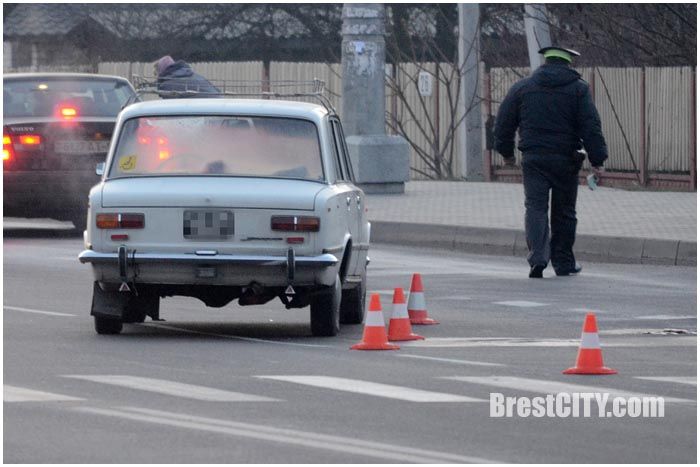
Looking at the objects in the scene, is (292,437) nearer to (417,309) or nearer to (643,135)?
(417,309)

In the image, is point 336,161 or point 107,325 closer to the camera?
point 107,325

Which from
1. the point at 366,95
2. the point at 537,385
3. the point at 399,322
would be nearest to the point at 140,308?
the point at 399,322

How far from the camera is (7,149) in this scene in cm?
1894

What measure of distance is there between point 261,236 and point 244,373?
4.93ft

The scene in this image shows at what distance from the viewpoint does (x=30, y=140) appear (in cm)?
1891

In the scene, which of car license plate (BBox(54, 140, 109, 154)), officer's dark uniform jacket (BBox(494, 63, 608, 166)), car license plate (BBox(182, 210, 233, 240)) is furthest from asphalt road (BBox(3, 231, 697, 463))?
car license plate (BBox(54, 140, 109, 154))

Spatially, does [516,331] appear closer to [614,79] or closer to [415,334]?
[415,334]

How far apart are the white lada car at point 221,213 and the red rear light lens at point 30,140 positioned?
24.1 feet

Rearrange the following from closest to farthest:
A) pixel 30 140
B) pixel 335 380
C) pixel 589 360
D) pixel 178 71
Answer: pixel 335 380 → pixel 589 360 → pixel 30 140 → pixel 178 71

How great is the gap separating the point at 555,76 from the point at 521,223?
4.57 meters

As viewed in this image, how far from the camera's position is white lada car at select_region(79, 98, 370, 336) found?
1072 centimetres

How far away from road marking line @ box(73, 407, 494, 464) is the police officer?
7.62m

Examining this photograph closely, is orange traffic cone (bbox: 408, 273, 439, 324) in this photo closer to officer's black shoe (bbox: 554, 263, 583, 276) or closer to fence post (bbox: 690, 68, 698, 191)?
officer's black shoe (bbox: 554, 263, 583, 276)

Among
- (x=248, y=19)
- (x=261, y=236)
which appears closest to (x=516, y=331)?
(x=261, y=236)
